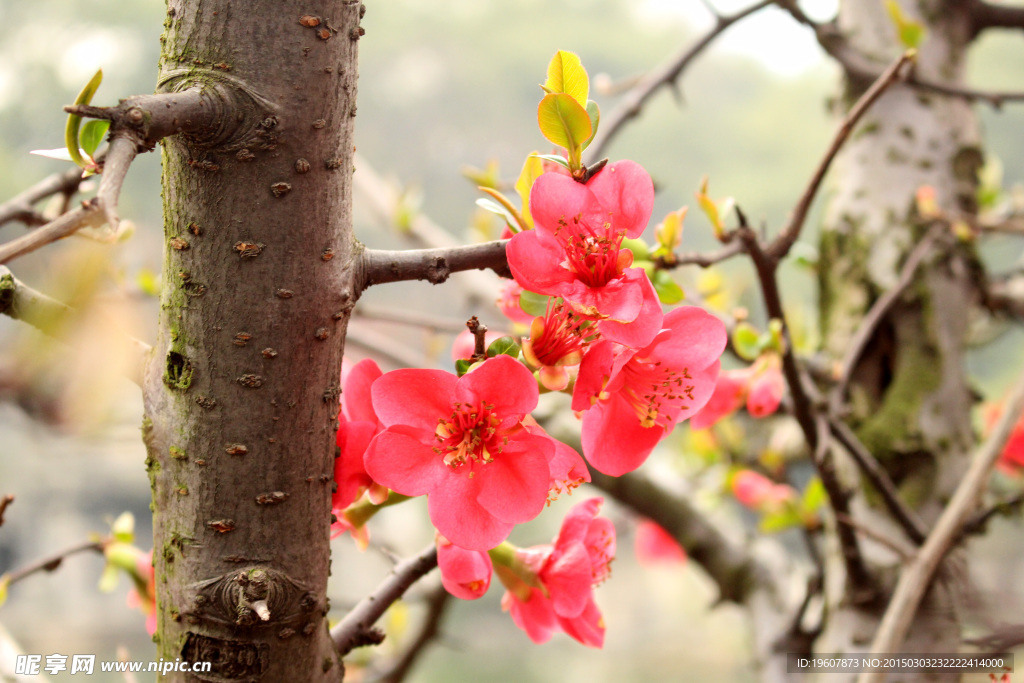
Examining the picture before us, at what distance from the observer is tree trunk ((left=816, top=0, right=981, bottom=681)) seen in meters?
0.71

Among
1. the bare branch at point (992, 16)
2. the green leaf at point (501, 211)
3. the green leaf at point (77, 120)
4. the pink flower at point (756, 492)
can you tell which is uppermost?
the bare branch at point (992, 16)

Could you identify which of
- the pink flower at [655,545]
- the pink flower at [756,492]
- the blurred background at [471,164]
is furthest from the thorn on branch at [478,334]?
the blurred background at [471,164]

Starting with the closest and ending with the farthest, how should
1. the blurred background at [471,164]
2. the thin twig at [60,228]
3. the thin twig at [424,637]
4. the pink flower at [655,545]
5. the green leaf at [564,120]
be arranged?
1. the thin twig at [60,228]
2. the green leaf at [564,120]
3. the thin twig at [424,637]
4. the pink flower at [655,545]
5. the blurred background at [471,164]

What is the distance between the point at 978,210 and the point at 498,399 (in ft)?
2.65

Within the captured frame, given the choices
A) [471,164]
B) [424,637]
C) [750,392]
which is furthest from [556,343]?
[471,164]

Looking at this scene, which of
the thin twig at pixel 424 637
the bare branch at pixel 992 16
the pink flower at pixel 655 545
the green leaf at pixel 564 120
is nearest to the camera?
the green leaf at pixel 564 120

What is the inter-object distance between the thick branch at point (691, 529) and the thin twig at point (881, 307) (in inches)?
11.0

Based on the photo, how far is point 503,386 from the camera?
255 mm

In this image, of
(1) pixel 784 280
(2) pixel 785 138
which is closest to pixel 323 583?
(1) pixel 784 280

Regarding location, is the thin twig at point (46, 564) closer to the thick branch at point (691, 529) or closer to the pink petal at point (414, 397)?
the pink petal at point (414, 397)

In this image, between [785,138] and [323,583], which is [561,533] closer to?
[323,583]

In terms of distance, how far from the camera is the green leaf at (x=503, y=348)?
0.27m

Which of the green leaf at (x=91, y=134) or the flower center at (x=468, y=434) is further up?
the green leaf at (x=91, y=134)

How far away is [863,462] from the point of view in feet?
1.79
